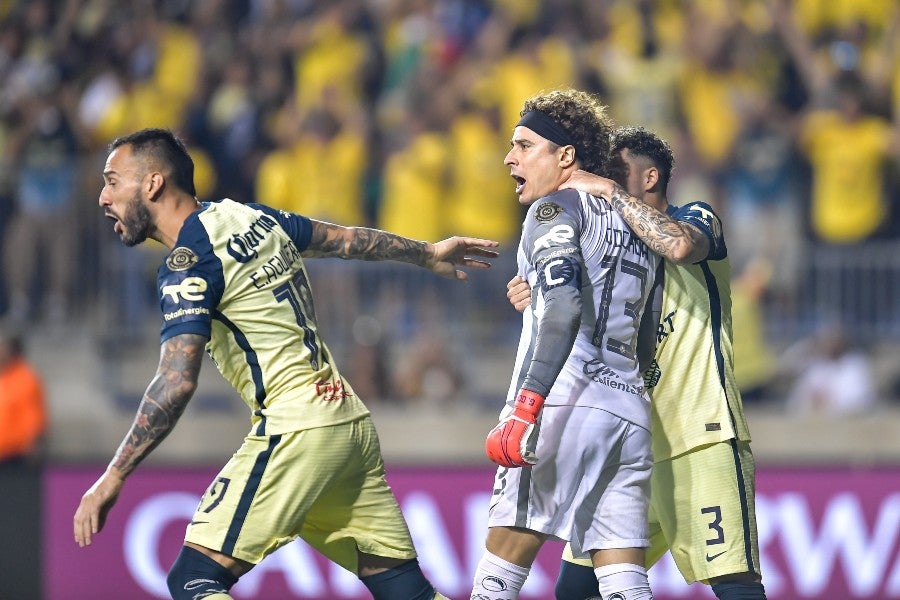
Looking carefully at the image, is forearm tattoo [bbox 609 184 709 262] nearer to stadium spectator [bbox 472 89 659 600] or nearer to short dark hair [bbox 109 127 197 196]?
stadium spectator [bbox 472 89 659 600]

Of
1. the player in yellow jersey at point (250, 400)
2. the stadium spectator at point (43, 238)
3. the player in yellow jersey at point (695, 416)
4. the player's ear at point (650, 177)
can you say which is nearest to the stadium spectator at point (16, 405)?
the stadium spectator at point (43, 238)

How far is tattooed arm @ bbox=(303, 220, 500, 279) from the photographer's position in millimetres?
6172

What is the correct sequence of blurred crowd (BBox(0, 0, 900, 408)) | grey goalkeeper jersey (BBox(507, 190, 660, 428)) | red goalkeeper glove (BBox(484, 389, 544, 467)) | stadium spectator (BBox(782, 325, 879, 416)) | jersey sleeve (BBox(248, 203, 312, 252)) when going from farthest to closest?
blurred crowd (BBox(0, 0, 900, 408)), stadium spectator (BBox(782, 325, 879, 416)), jersey sleeve (BBox(248, 203, 312, 252)), grey goalkeeper jersey (BBox(507, 190, 660, 428)), red goalkeeper glove (BBox(484, 389, 544, 467))

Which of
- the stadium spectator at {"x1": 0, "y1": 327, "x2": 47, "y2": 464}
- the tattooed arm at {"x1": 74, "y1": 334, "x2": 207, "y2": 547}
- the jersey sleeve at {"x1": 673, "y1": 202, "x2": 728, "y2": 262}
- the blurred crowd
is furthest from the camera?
the blurred crowd

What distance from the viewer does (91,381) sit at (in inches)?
494

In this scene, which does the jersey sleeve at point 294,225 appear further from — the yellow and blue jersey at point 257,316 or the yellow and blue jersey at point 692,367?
the yellow and blue jersey at point 692,367

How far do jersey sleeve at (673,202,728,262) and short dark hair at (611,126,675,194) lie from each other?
0.54 ft

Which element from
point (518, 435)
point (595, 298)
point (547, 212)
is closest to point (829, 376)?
point (595, 298)

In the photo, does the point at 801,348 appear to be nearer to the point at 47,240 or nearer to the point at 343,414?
the point at 47,240

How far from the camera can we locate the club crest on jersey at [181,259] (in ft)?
18.0

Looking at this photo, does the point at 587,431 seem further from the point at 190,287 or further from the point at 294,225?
the point at 190,287

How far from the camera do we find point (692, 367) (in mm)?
6082

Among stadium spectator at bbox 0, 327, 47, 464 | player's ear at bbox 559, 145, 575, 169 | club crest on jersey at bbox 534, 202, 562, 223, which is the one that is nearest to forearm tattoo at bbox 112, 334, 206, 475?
club crest on jersey at bbox 534, 202, 562, 223

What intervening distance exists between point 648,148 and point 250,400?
1942mm
